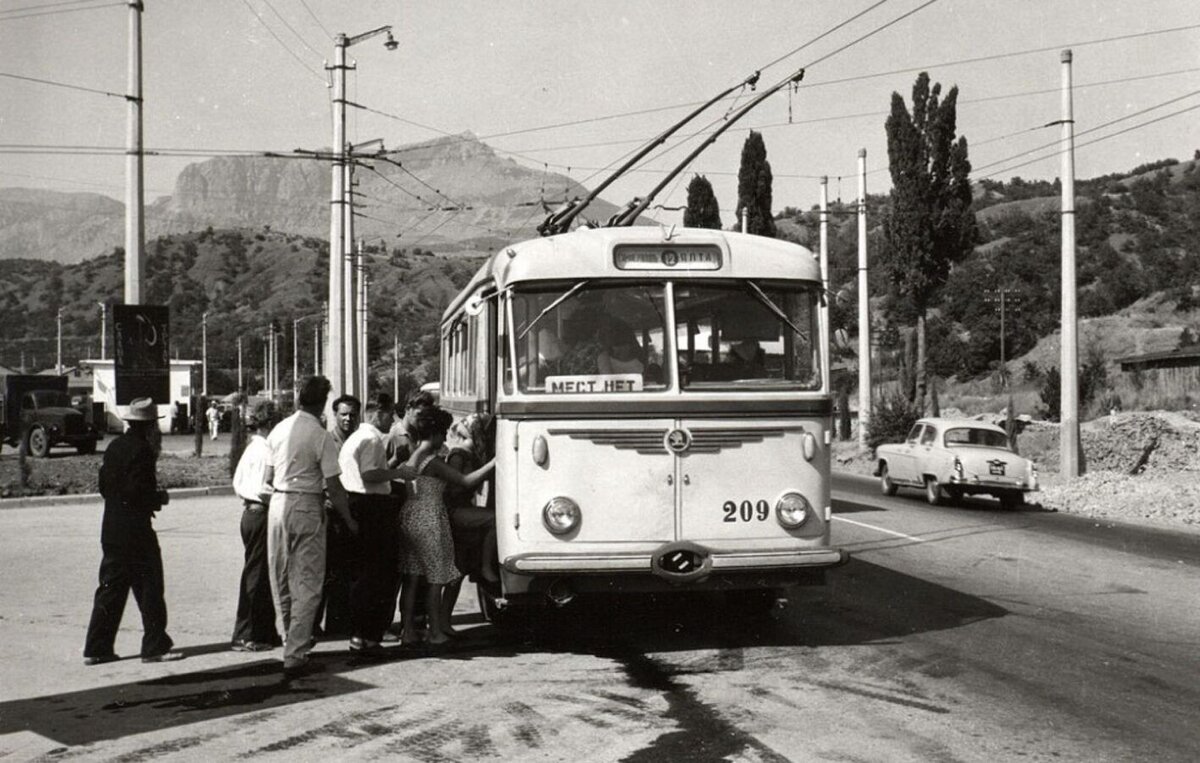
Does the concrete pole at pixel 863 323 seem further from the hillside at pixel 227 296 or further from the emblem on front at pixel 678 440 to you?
the hillside at pixel 227 296

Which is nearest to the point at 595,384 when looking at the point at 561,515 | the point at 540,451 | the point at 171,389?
the point at 540,451

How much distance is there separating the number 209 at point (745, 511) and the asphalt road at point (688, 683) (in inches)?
39.4

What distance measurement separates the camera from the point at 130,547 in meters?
9.14

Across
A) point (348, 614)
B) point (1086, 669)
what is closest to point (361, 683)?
point (348, 614)

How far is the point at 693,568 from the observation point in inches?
359

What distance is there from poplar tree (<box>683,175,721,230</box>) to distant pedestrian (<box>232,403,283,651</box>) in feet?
160

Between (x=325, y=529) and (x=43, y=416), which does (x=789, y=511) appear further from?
(x=43, y=416)

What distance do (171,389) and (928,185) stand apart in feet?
129

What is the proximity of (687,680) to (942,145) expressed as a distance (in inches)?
1473

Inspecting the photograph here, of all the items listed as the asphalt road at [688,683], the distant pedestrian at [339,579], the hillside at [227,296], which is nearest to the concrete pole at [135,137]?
the asphalt road at [688,683]

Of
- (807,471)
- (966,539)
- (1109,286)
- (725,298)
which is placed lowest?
(966,539)

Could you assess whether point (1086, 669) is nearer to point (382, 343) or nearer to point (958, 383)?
point (958, 383)

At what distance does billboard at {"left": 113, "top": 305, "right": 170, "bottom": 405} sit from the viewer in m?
16.0

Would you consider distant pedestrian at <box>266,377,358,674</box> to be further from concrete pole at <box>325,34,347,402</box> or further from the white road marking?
concrete pole at <box>325,34,347,402</box>
